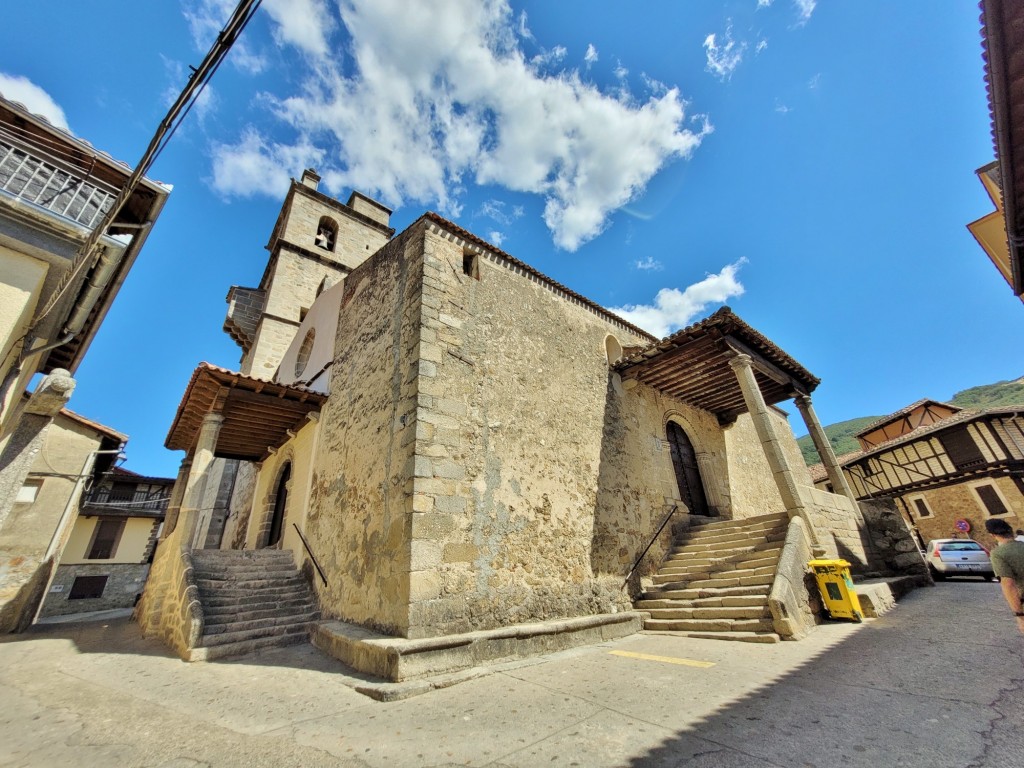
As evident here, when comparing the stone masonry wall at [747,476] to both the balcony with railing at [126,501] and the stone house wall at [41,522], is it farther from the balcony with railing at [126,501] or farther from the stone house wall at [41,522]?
the balcony with railing at [126,501]

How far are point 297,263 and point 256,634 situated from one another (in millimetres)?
13779

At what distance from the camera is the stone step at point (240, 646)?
5023mm

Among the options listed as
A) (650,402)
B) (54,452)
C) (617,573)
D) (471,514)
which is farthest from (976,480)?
(54,452)

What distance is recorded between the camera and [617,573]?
705cm

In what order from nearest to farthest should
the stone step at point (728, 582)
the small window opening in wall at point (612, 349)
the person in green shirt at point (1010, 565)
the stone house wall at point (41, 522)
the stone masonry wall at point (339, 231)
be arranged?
the person in green shirt at point (1010, 565) → the stone step at point (728, 582) → the stone house wall at point (41, 522) → the small window opening in wall at point (612, 349) → the stone masonry wall at point (339, 231)

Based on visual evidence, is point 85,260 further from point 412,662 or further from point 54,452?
point 54,452

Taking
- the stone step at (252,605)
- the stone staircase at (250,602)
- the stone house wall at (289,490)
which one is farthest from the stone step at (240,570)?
the stone step at (252,605)

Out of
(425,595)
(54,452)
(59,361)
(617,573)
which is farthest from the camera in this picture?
(54,452)

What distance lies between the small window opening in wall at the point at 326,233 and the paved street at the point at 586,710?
613 inches

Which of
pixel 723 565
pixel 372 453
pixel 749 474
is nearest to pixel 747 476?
pixel 749 474

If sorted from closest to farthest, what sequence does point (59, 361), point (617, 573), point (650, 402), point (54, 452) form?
point (617, 573) → point (59, 361) → point (650, 402) → point (54, 452)

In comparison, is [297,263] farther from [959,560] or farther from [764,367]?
[959,560]

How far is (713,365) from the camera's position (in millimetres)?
9344

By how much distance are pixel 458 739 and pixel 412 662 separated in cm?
155
